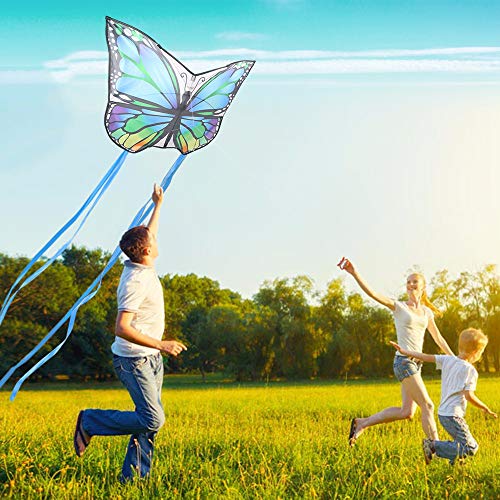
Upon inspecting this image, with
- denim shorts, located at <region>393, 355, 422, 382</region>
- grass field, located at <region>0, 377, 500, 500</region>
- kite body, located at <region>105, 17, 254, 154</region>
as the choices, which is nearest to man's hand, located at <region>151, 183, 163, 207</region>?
kite body, located at <region>105, 17, 254, 154</region>

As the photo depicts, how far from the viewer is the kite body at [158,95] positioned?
6.77 metres

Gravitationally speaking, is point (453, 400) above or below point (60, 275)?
below

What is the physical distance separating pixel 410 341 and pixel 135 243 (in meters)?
3.51

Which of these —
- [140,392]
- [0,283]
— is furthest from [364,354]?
[140,392]

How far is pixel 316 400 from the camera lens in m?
20.1

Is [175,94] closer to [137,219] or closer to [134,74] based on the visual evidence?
[134,74]

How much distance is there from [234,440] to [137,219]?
2.93 meters

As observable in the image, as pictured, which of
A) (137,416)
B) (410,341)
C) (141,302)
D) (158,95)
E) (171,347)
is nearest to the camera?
(171,347)

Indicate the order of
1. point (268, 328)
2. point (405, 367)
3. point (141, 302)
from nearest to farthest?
point (141, 302) < point (405, 367) < point (268, 328)

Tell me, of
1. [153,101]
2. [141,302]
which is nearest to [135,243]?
[141,302]

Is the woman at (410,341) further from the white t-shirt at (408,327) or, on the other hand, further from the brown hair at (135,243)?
the brown hair at (135,243)

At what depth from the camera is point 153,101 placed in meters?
7.06

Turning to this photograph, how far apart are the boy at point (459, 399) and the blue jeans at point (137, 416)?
272 cm

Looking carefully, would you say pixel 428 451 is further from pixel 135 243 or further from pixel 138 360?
pixel 135 243
